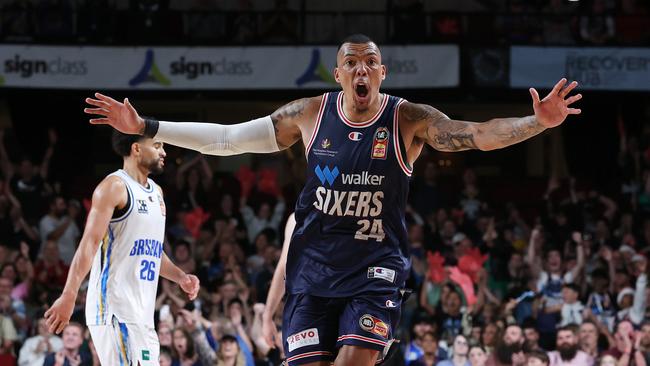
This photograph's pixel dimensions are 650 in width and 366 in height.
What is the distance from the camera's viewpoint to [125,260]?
6.93 m

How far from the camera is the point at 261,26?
52.9 ft

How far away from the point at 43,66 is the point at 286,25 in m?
3.60

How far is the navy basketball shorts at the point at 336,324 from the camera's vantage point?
516 cm

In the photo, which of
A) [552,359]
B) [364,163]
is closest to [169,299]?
[552,359]

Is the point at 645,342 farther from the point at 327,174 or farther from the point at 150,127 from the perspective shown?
the point at 150,127

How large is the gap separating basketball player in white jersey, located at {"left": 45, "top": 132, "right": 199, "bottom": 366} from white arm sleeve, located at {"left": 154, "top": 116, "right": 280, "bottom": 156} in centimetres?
151

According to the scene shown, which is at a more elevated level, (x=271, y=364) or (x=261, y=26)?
(x=261, y=26)

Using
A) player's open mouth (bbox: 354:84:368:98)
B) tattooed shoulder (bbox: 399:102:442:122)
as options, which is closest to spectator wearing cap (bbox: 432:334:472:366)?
tattooed shoulder (bbox: 399:102:442:122)

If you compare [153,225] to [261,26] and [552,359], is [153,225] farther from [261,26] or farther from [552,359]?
[261,26]

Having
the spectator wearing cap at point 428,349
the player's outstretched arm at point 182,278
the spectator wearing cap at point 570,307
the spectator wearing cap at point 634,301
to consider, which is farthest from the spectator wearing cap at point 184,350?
the spectator wearing cap at point 634,301

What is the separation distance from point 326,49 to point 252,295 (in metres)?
4.67

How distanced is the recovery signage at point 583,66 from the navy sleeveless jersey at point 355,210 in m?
10.6

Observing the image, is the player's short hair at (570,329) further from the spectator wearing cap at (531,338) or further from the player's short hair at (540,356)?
the player's short hair at (540,356)

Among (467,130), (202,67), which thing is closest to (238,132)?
(467,130)
